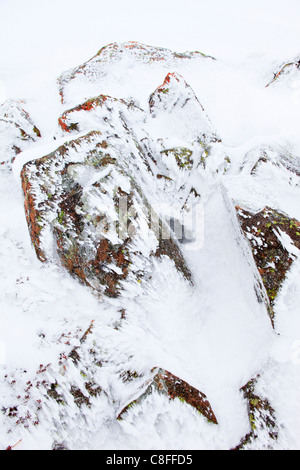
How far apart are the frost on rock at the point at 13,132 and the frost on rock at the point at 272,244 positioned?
15.3m

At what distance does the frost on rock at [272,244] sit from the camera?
7.28 metres

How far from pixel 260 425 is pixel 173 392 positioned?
7.87 ft

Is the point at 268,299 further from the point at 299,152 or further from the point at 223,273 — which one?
the point at 299,152

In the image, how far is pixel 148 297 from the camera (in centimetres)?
776

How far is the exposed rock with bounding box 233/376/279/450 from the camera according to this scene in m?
5.89

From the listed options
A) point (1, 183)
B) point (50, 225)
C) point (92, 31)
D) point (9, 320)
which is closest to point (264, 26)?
point (92, 31)

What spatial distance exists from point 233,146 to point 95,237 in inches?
461

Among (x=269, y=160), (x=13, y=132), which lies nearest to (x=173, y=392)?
(x=269, y=160)

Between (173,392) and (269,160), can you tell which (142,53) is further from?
(173,392)

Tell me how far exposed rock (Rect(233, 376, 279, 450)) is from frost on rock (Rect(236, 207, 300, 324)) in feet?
7.52

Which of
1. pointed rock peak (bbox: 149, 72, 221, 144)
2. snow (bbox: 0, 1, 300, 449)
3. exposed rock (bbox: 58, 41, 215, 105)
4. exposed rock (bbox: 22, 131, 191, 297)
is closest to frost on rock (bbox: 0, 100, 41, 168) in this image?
exposed rock (bbox: 58, 41, 215, 105)

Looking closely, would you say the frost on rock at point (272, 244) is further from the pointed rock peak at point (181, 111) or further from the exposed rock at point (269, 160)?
the pointed rock peak at point (181, 111)

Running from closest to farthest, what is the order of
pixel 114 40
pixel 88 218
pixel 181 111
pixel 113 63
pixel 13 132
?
pixel 88 218 < pixel 181 111 < pixel 13 132 < pixel 113 63 < pixel 114 40

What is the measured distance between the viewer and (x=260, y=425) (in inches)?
240
